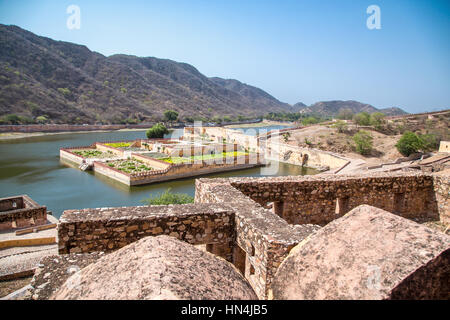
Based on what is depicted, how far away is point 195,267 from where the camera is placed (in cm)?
201

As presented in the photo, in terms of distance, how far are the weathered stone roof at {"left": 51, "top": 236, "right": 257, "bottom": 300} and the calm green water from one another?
19227mm

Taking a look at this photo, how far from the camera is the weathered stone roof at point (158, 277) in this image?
5.51 feet

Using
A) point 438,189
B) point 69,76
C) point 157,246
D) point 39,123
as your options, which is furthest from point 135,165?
point 69,76

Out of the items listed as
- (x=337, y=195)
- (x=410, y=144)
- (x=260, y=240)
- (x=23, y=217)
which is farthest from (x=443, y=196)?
(x=410, y=144)

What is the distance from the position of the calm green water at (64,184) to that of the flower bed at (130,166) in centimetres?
169

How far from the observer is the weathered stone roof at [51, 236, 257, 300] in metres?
1.68

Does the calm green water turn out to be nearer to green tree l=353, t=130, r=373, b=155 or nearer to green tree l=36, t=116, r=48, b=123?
green tree l=353, t=130, r=373, b=155

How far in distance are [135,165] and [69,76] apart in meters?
75.2

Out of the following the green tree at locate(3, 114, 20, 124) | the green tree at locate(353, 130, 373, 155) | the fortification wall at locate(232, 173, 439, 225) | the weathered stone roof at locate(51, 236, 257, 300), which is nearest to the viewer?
the weathered stone roof at locate(51, 236, 257, 300)

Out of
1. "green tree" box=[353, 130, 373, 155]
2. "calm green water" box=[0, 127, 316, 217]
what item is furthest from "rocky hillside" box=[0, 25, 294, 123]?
"green tree" box=[353, 130, 373, 155]

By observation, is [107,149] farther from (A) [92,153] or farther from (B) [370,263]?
(B) [370,263]

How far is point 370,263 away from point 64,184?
27152 millimetres
